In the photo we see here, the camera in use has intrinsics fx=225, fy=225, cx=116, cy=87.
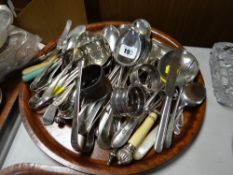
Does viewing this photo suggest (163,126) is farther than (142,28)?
No

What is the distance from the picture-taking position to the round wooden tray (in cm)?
40

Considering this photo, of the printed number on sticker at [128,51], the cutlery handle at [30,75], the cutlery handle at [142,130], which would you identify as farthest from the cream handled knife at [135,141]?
the cutlery handle at [30,75]

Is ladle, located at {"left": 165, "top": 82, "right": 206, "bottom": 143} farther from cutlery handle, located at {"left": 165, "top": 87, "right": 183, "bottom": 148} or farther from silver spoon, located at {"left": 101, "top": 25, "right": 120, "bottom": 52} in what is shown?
silver spoon, located at {"left": 101, "top": 25, "right": 120, "bottom": 52}

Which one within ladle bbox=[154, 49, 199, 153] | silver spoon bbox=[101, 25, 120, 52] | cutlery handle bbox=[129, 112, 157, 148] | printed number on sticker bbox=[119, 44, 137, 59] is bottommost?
cutlery handle bbox=[129, 112, 157, 148]

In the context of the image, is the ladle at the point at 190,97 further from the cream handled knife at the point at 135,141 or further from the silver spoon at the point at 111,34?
the silver spoon at the point at 111,34

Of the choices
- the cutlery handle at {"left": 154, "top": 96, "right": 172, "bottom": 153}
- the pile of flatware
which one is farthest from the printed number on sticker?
the cutlery handle at {"left": 154, "top": 96, "right": 172, "bottom": 153}

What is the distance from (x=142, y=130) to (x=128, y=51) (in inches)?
7.5

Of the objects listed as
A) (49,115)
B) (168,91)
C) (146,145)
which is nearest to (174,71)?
(168,91)

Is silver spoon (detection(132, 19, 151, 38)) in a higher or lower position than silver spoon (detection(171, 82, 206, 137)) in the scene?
higher

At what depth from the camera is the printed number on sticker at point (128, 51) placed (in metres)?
0.51

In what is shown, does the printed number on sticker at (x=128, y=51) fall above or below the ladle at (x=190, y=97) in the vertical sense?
above

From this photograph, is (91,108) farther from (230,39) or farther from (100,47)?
(230,39)

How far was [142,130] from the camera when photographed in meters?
0.43

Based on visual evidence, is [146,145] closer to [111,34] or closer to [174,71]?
[174,71]
